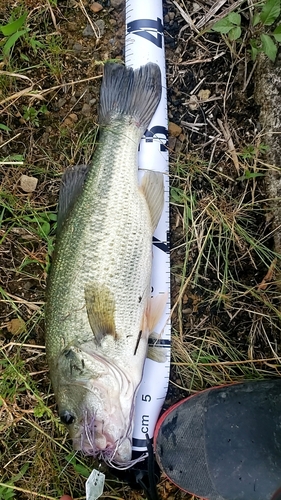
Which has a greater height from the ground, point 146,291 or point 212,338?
point 146,291

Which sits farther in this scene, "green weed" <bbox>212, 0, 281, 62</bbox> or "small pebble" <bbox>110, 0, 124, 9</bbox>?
"small pebble" <bbox>110, 0, 124, 9</bbox>

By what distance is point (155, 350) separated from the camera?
2822mm

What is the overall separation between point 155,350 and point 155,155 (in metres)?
1.08

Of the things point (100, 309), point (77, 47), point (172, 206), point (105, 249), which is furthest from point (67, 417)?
point (77, 47)

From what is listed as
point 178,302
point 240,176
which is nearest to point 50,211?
point 178,302

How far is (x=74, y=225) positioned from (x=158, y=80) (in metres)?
0.92

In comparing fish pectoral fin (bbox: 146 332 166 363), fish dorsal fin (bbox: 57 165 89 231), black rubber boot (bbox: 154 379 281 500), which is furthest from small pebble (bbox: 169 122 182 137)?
black rubber boot (bbox: 154 379 281 500)

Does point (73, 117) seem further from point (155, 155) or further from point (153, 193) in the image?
point (153, 193)

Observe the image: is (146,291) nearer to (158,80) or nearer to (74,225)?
(74,225)

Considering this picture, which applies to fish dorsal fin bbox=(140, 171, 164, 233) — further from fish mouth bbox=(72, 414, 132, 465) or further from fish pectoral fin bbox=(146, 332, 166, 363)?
fish mouth bbox=(72, 414, 132, 465)

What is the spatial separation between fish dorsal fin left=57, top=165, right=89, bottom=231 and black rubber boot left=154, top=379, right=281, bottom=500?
4.00 ft

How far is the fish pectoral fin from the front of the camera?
281cm

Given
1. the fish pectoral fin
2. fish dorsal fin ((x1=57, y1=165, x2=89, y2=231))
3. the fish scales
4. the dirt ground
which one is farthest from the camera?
the dirt ground

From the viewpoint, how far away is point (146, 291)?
265 cm
